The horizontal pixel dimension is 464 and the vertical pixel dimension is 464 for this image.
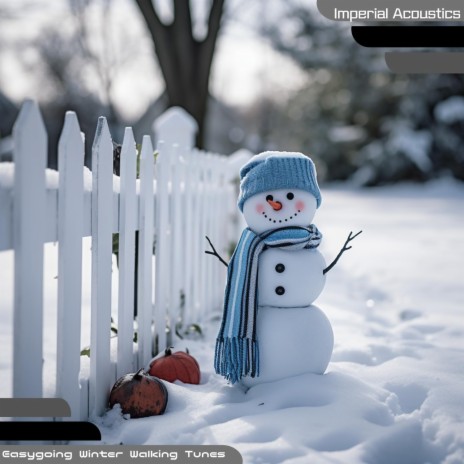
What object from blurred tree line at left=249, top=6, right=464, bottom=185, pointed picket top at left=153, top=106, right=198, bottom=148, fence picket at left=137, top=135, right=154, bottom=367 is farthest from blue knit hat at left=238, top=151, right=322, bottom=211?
blurred tree line at left=249, top=6, right=464, bottom=185

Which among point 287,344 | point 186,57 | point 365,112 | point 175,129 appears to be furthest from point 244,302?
point 365,112

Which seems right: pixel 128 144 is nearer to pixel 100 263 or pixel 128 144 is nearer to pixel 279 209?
pixel 100 263

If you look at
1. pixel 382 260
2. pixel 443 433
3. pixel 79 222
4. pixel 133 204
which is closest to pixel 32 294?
pixel 79 222

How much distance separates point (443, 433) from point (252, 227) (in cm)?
119

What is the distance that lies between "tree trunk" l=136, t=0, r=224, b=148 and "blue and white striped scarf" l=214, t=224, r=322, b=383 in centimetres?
792

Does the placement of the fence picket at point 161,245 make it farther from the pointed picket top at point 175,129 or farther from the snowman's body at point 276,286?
the pointed picket top at point 175,129

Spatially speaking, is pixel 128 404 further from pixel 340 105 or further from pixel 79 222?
pixel 340 105

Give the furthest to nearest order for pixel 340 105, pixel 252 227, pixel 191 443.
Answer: pixel 340 105 → pixel 252 227 → pixel 191 443

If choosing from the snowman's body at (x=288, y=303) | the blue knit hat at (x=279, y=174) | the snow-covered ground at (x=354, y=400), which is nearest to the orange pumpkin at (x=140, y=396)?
the snow-covered ground at (x=354, y=400)

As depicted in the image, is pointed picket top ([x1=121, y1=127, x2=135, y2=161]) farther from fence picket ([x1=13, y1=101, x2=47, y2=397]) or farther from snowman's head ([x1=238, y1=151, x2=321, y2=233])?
fence picket ([x1=13, y1=101, x2=47, y2=397])

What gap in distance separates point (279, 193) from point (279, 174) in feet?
0.29

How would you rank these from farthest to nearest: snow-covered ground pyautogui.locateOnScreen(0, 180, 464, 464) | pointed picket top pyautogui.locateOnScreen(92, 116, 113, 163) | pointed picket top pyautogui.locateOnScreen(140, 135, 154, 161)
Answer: pointed picket top pyautogui.locateOnScreen(140, 135, 154, 161) → pointed picket top pyautogui.locateOnScreen(92, 116, 113, 163) → snow-covered ground pyautogui.locateOnScreen(0, 180, 464, 464)

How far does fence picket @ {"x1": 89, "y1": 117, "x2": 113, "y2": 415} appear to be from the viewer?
2201mm

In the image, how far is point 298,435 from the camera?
2023 millimetres
